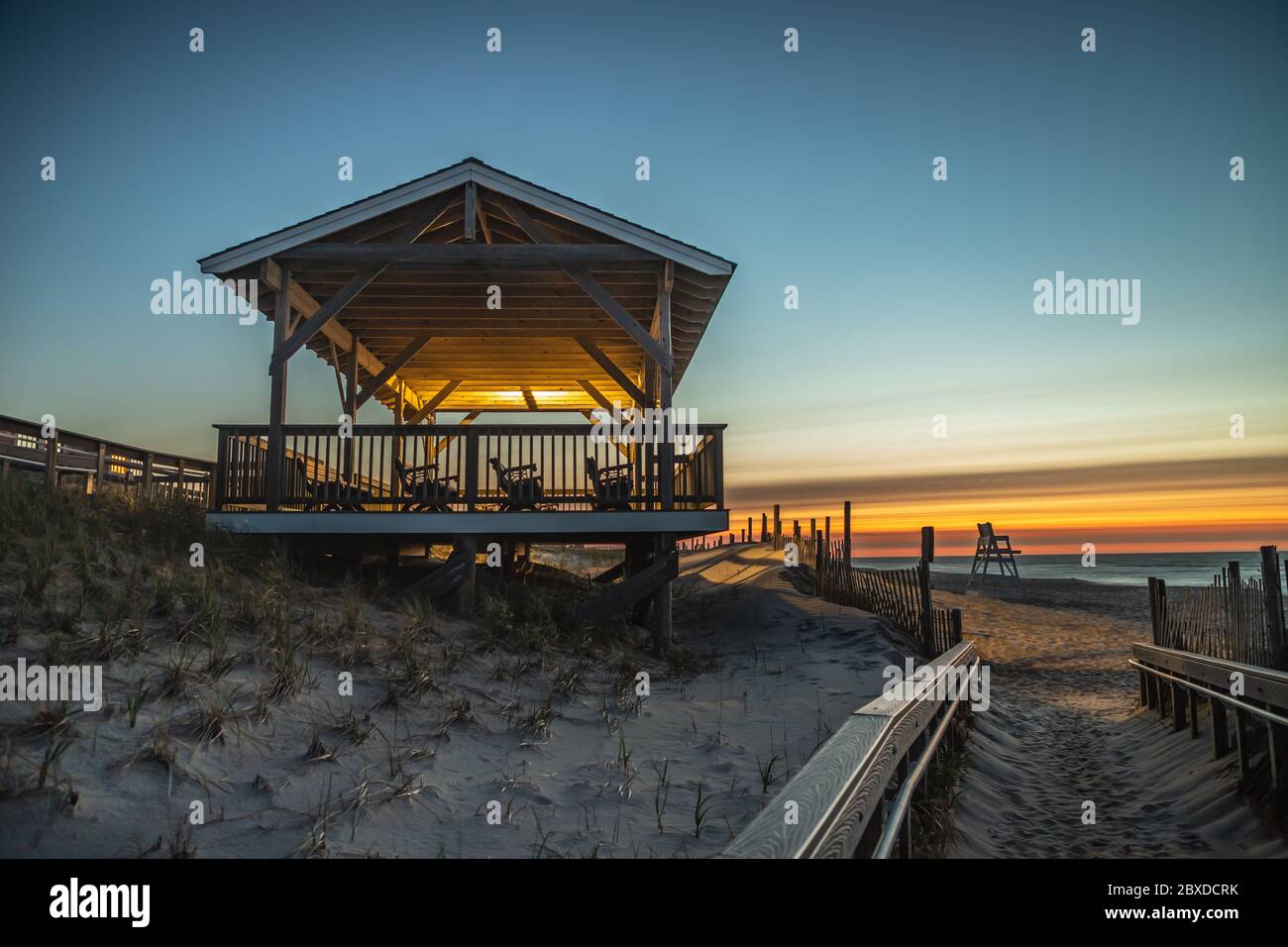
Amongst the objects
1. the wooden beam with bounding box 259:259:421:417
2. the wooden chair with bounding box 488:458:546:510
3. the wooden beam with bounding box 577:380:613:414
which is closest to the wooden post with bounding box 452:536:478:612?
the wooden chair with bounding box 488:458:546:510

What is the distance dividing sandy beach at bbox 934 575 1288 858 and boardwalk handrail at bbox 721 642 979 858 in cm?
120

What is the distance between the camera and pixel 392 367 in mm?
14273

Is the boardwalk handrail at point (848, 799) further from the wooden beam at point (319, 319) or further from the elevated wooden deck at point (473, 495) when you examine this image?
the wooden beam at point (319, 319)

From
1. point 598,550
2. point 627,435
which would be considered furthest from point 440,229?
point 598,550

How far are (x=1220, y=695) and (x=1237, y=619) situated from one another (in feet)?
8.77

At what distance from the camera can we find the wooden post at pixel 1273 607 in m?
7.06

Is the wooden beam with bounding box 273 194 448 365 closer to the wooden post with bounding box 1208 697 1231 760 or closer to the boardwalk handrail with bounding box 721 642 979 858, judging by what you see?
the boardwalk handrail with bounding box 721 642 979 858

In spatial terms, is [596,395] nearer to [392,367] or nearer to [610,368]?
[610,368]

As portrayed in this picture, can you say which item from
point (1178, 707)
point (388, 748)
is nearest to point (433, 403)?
point (388, 748)

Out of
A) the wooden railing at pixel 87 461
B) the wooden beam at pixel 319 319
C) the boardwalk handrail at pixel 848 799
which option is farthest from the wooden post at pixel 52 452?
the boardwalk handrail at pixel 848 799

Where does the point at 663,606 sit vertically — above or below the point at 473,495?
below

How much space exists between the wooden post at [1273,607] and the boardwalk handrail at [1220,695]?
80 centimetres

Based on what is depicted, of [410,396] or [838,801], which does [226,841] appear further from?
[410,396]
